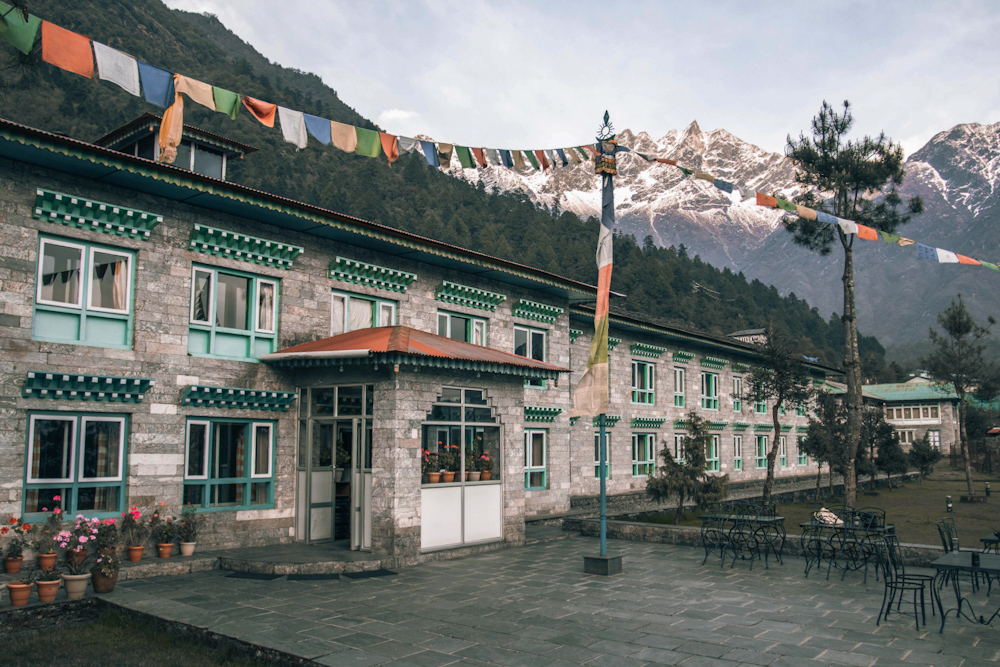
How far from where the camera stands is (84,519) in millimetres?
10508

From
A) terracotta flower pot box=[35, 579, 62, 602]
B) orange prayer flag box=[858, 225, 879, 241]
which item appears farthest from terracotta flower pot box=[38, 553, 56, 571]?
orange prayer flag box=[858, 225, 879, 241]

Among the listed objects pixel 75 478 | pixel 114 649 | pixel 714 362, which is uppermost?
pixel 714 362

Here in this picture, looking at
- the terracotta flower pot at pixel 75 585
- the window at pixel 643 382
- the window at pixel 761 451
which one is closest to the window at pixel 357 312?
the terracotta flower pot at pixel 75 585

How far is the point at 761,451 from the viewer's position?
121 feet

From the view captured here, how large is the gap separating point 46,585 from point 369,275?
889cm

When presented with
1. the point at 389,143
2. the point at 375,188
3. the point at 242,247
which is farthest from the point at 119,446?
the point at 375,188

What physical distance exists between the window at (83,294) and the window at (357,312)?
4.34 meters

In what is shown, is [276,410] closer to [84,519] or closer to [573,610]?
[84,519]

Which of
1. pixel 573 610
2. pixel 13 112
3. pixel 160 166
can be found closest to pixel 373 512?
pixel 573 610

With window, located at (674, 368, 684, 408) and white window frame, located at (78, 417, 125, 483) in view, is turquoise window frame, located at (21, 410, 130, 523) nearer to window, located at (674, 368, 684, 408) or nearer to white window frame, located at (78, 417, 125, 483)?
white window frame, located at (78, 417, 125, 483)

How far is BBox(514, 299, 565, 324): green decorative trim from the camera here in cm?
2039

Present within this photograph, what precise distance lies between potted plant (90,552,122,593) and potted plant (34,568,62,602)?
0.59 metres

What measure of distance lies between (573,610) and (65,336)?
30.0 feet

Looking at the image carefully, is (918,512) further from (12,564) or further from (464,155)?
(12,564)
